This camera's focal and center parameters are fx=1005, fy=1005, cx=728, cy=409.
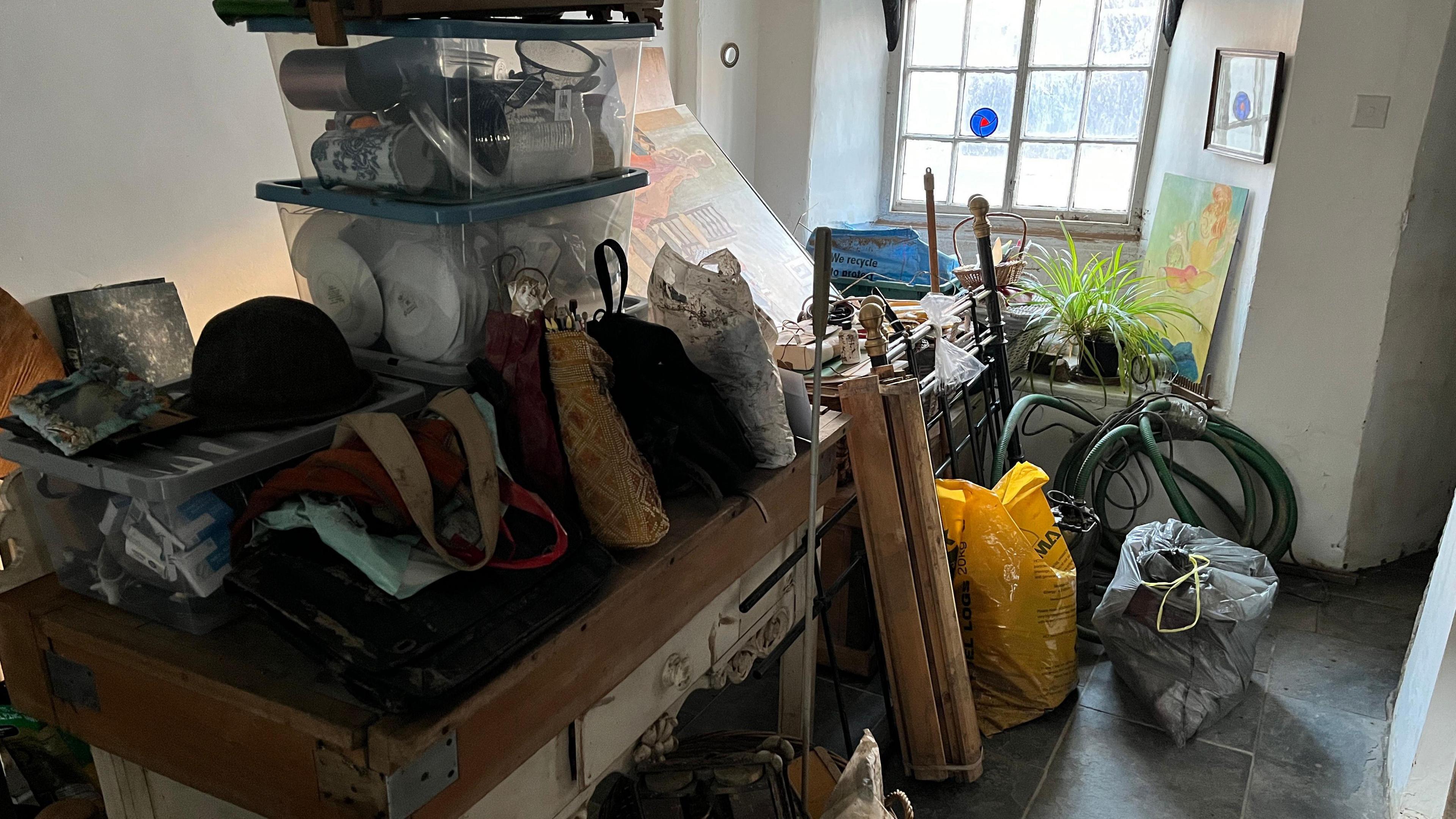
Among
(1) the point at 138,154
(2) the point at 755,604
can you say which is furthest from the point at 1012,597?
(1) the point at 138,154

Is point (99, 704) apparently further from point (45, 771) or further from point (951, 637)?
point (951, 637)

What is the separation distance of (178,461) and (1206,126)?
11.7 feet

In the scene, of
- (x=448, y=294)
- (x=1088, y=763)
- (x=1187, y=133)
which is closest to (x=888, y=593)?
(x=1088, y=763)

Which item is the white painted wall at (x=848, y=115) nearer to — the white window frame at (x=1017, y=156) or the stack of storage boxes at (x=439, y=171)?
the white window frame at (x=1017, y=156)

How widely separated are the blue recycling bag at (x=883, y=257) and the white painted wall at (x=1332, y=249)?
3.29ft

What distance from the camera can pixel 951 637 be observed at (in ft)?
7.07

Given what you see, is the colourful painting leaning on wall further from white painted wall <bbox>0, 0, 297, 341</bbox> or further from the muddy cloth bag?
white painted wall <bbox>0, 0, 297, 341</bbox>

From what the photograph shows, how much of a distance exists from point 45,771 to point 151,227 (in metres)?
0.95

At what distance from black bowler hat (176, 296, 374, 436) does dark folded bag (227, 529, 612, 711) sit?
19 cm

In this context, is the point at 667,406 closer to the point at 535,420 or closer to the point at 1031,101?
the point at 535,420

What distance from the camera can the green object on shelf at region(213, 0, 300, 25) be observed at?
4.33ft

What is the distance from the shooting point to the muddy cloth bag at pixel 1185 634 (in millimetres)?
2402

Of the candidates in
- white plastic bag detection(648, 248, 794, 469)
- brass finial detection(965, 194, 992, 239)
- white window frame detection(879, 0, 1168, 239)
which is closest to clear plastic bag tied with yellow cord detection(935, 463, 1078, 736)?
brass finial detection(965, 194, 992, 239)

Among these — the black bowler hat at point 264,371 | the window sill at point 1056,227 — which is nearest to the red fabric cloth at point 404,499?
the black bowler hat at point 264,371
